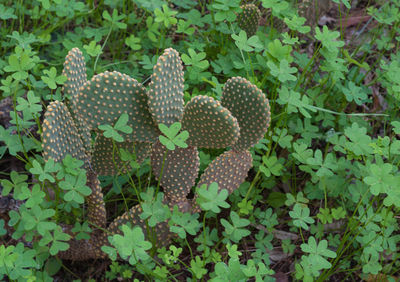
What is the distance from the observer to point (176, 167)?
2576 millimetres

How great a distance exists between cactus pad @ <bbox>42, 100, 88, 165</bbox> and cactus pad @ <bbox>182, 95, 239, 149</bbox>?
0.62m

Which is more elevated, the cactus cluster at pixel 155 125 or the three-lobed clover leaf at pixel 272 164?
the cactus cluster at pixel 155 125

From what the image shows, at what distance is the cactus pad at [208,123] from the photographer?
2227 millimetres

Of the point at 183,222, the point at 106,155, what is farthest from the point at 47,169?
the point at 183,222

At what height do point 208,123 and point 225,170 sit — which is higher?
point 208,123

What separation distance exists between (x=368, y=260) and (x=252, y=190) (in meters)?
0.86

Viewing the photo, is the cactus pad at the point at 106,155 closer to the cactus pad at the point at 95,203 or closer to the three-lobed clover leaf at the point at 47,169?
the cactus pad at the point at 95,203

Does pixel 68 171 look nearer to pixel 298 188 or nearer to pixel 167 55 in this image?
pixel 167 55

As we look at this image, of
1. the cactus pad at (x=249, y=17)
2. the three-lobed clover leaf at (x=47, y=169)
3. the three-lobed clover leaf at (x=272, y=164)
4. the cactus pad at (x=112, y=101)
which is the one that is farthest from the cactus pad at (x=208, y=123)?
the cactus pad at (x=249, y=17)

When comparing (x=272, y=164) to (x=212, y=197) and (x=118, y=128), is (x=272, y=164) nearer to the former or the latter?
(x=212, y=197)

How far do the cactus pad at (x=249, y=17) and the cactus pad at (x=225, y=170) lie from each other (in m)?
1.22

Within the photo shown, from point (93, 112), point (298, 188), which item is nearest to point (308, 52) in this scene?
point (298, 188)

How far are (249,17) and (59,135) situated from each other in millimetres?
1789

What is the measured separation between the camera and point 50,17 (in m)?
3.79
